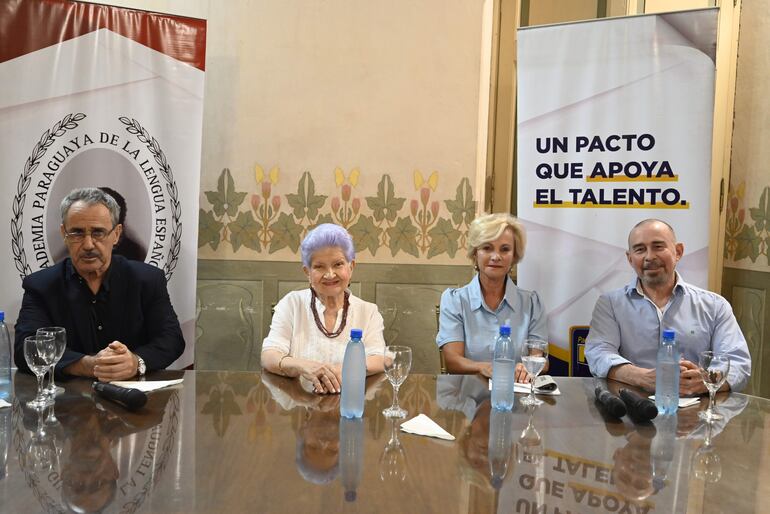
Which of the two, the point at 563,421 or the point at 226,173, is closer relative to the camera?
the point at 563,421

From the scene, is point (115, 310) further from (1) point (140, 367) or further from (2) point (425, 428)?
(2) point (425, 428)

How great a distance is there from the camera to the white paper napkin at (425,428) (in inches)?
70.9

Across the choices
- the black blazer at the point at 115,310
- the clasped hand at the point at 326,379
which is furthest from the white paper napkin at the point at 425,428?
the black blazer at the point at 115,310

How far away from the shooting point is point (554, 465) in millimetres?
1612

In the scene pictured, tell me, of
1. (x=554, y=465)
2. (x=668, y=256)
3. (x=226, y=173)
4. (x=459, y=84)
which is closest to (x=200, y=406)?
(x=554, y=465)

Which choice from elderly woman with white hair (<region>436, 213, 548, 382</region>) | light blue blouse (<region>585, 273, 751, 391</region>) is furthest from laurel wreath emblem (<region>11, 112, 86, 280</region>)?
light blue blouse (<region>585, 273, 751, 391</region>)

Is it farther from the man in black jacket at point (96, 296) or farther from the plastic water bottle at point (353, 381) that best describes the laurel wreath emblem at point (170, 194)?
the plastic water bottle at point (353, 381)

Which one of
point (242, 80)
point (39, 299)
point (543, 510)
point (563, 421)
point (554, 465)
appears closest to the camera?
point (543, 510)

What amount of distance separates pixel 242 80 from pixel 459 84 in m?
1.24

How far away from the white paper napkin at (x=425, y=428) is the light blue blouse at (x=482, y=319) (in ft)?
3.87

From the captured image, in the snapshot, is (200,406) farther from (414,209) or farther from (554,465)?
(414,209)

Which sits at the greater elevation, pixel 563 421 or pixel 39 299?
pixel 39 299

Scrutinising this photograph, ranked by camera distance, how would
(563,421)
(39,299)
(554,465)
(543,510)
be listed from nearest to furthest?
(543,510) → (554,465) → (563,421) → (39,299)

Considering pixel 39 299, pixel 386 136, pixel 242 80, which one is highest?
pixel 242 80
